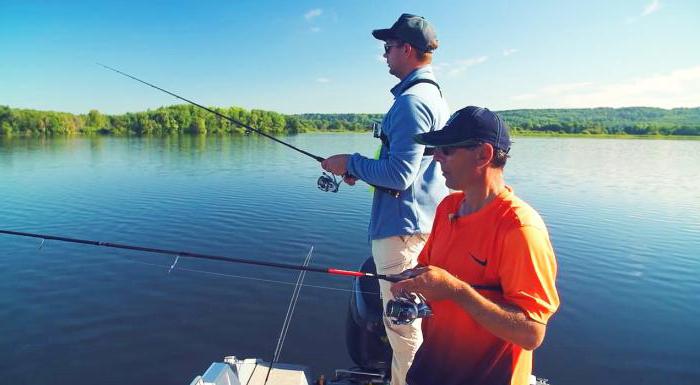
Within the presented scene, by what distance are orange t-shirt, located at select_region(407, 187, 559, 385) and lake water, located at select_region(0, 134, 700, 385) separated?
3980mm

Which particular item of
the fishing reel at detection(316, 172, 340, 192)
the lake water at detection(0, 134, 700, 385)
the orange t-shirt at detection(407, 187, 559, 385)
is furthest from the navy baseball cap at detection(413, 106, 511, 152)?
the lake water at detection(0, 134, 700, 385)

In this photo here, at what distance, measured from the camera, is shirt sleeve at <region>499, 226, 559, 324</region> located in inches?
57.1

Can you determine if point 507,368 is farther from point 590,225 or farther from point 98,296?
point 590,225

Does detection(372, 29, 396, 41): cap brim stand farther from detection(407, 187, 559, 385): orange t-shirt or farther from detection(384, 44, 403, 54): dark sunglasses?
detection(407, 187, 559, 385): orange t-shirt

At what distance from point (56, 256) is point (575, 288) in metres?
9.95

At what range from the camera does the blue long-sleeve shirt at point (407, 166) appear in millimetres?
2582

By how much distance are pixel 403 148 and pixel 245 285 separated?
18.9 ft

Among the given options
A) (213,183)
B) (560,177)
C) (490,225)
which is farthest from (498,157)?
(560,177)

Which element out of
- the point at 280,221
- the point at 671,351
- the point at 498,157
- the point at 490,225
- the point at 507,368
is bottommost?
the point at 671,351

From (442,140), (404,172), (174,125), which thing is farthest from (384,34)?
(174,125)

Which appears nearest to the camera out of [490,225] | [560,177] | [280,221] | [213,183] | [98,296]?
[490,225]

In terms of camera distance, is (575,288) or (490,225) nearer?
(490,225)

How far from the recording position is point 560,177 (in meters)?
20.9

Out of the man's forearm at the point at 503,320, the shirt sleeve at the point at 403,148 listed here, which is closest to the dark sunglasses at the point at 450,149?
the man's forearm at the point at 503,320
